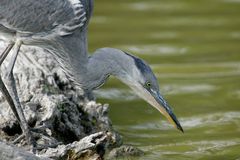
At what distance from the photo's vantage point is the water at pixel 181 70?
29.6 feet

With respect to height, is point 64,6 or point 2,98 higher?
point 64,6

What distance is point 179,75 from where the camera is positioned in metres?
11.2

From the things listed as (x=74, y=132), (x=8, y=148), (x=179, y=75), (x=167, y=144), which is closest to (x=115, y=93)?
(x=179, y=75)

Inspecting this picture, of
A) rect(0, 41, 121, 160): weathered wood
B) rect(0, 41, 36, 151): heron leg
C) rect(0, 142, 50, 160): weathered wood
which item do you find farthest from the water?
rect(0, 142, 50, 160): weathered wood

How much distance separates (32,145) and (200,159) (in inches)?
67.5

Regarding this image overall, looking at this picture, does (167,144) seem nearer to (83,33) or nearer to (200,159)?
(200,159)

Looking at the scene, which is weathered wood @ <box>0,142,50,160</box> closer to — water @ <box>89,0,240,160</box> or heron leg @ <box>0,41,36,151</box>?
heron leg @ <box>0,41,36,151</box>

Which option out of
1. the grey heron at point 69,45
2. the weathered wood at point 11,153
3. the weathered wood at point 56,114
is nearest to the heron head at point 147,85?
the grey heron at point 69,45

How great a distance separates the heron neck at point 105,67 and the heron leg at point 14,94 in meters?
0.76

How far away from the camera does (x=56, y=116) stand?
8.01 m

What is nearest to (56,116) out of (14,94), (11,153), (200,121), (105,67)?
(14,94)

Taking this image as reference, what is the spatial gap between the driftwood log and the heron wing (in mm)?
490

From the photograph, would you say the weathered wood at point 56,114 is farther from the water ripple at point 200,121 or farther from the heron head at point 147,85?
the water ripple at point 200,121

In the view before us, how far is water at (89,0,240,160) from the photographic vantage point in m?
9.02
